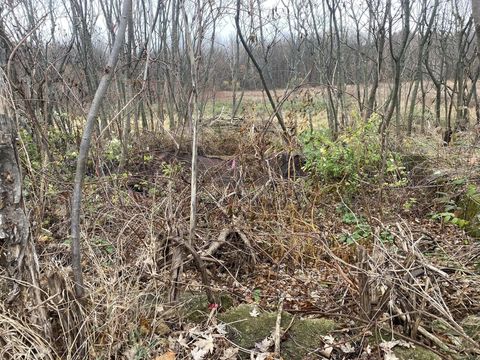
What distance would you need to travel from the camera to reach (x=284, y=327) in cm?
249

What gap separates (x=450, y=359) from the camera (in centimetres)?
214

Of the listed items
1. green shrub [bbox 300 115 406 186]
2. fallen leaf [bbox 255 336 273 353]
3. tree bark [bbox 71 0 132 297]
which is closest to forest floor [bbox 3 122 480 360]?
fallen leaf [bbox 255 336 273 353]

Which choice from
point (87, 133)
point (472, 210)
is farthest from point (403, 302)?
point (472, 210)

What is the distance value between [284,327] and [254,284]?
2.67 feet

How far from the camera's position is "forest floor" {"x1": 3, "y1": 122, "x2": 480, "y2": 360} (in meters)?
2.17

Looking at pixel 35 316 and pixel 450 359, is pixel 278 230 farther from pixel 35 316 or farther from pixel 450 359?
pixel 35 316

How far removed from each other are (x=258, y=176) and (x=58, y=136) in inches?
132

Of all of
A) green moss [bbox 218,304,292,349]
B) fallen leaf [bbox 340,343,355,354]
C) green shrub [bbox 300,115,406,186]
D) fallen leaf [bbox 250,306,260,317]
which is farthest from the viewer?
green shrub [bbox 300,115,406,186]

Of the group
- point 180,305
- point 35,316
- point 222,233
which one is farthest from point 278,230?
point 35,316

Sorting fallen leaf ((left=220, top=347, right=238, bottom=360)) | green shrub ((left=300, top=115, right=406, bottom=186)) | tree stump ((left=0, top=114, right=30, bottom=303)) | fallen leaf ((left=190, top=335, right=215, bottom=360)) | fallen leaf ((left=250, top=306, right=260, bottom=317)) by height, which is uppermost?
tree stump ((left=0, top=114, right=30, bottom=303))

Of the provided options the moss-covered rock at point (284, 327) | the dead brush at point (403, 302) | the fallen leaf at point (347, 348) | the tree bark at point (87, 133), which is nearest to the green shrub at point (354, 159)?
the dead brush at point (403, 302)

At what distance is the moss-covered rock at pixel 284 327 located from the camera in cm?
234

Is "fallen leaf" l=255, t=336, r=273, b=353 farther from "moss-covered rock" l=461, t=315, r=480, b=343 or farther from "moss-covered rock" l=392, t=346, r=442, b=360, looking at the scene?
"moss-covered rock" l=461, t=315, r=480, b=343

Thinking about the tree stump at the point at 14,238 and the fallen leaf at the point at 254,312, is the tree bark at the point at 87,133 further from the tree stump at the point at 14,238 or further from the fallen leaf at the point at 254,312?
the fallen leaf at the point at 254,312
